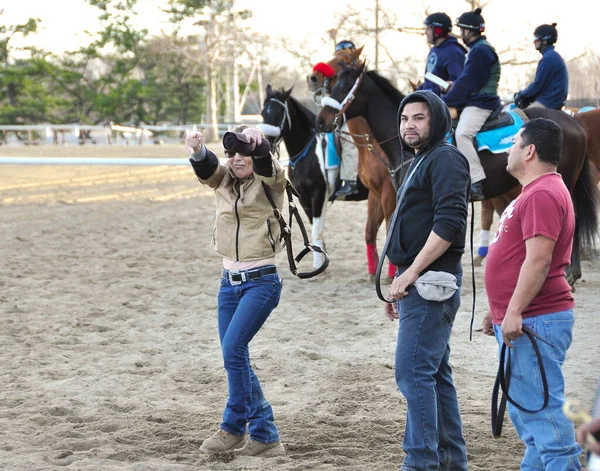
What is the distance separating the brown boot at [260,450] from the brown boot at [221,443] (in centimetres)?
6

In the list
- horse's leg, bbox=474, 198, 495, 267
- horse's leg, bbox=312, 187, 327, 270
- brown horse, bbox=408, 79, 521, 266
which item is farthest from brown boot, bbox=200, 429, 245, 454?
horse's leg, bbox=474, 198, 495, 267

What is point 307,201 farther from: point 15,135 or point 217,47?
point 217,47

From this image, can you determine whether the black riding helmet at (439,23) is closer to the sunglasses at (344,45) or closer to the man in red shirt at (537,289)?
the sunglasses at (344,45)

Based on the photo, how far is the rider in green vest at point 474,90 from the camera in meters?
7.75

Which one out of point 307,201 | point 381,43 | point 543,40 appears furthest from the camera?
point 381,43

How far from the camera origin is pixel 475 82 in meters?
7.80

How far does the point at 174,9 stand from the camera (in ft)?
153

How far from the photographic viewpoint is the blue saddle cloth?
31.3ft

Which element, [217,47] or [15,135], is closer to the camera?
[15,135]

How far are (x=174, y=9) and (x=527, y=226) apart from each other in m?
46.1

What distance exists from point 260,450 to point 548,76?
6.25 meters

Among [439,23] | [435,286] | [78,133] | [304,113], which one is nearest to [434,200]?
[435,286]

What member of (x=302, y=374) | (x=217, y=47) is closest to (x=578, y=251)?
(x=302, y=374)

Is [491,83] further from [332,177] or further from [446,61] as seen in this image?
[332,177]
